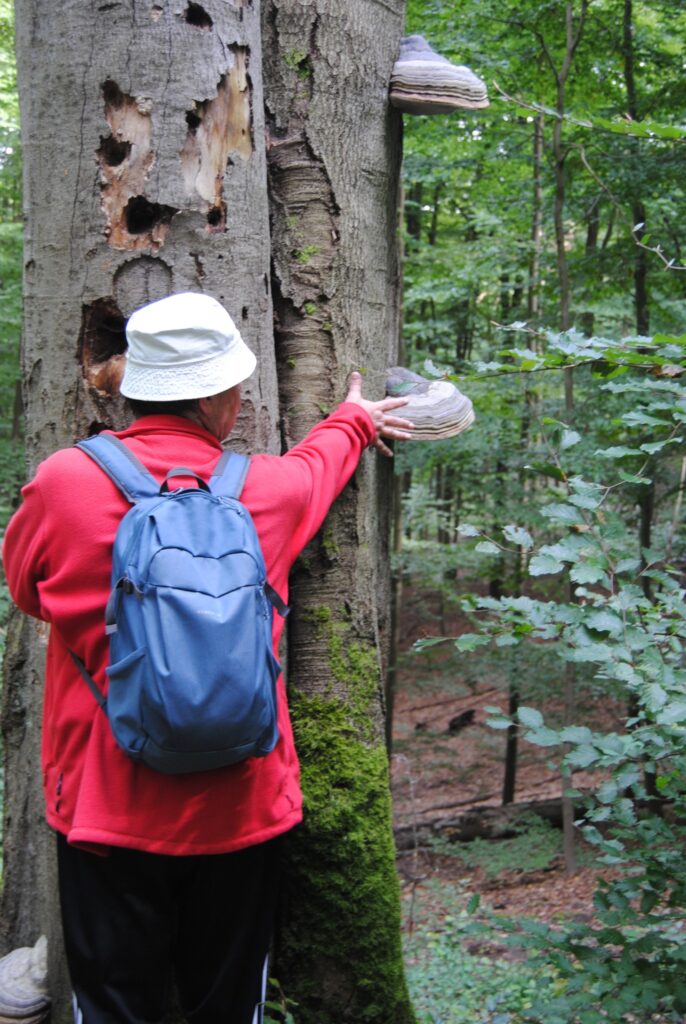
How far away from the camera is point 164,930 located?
2.12 metres

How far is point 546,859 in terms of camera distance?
9125 mm

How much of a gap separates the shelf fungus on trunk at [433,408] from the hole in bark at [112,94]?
1318mm

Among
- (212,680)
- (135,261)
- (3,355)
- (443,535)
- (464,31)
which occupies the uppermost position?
(464,31)

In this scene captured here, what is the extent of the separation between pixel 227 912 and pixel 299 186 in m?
2.33

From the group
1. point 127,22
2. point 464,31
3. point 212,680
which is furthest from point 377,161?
point 464,31

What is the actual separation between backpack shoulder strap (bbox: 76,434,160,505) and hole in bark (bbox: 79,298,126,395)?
537 mm

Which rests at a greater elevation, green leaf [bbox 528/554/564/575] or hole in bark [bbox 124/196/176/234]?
hole in bark [bbox 124/196/176/234]

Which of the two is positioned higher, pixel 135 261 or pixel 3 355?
pixel 135 261

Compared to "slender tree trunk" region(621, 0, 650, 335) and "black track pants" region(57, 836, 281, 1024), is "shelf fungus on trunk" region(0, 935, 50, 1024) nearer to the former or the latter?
"black track pants" region(57, 836, 281, 1024)

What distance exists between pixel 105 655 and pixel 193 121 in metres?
1.59

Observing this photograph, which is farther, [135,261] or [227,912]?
[135,261]

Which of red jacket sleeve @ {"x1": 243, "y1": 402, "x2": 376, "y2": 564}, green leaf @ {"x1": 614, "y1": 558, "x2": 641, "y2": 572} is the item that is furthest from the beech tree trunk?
green leaf @ {"x1": 614, "y1": 558, "x2": 641, "y2": 572}

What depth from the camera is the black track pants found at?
2070 mm

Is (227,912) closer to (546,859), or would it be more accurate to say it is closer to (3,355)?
(546,859)
